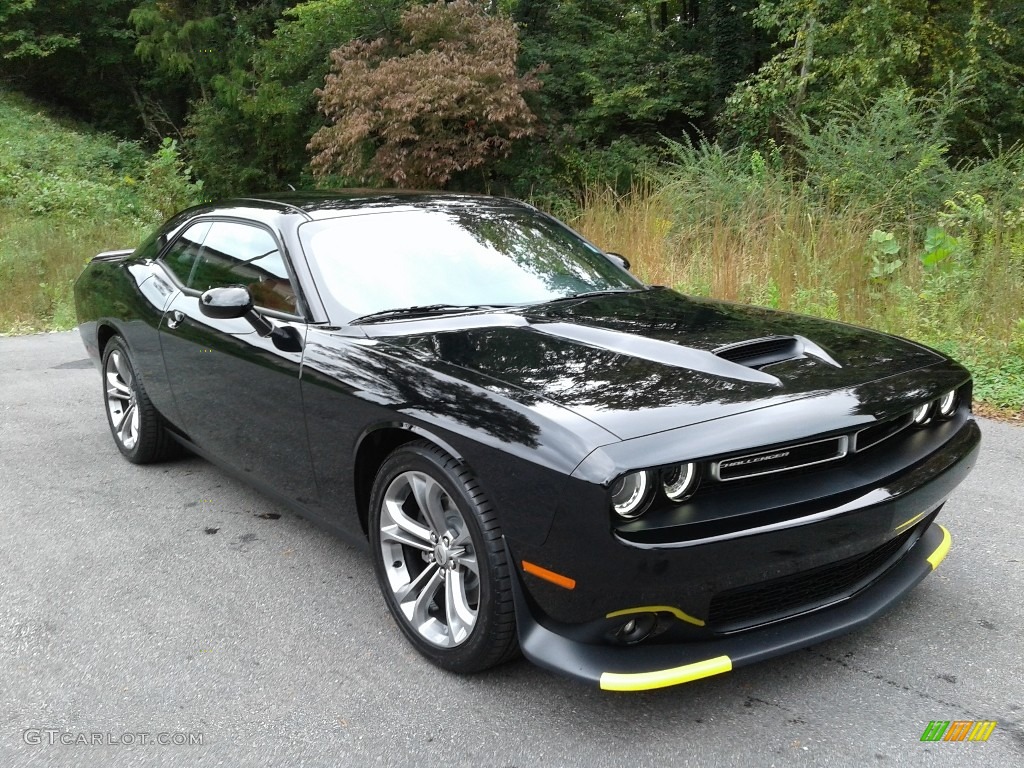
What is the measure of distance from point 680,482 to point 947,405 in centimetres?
124

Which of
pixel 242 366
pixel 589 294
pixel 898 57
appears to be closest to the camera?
pixel 242 366

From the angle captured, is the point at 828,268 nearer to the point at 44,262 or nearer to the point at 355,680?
the point at 355,680

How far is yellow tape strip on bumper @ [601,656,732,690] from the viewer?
2191mm

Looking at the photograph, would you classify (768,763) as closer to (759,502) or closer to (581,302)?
(759,502)

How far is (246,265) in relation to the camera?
12.5ft

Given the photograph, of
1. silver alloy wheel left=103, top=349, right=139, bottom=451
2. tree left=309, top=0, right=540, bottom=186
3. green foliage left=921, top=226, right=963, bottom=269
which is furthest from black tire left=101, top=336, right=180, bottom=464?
tree left=309, top=0, right=540, bottom=186

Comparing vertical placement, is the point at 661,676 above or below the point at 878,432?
below

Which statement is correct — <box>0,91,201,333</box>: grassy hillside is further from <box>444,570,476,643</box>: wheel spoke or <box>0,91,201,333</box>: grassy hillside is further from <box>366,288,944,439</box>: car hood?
<box>444,570,476,643</box>: wheel spoke

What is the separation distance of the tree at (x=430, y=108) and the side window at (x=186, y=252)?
10487 mm

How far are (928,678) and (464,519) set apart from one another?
4.72 feet

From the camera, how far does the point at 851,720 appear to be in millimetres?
2400

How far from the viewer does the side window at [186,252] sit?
4.35 meters

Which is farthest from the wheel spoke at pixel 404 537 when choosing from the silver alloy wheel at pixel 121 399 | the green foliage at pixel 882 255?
the green foliage at pixel 882 255

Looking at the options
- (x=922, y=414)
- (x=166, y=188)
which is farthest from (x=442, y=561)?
(x=166, y=188)
